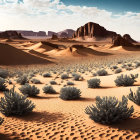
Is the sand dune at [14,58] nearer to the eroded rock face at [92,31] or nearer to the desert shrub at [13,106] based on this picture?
the desert shrub at [13,106]

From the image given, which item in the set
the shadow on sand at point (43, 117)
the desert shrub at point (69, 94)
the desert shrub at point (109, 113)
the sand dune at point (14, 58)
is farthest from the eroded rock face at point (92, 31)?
the desert shrub at point (109, 113)

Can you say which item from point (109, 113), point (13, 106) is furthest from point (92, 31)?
point (109, 113)

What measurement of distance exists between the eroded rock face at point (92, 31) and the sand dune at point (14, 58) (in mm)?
147552

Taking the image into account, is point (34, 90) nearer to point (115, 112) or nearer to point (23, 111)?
point (23, 111)

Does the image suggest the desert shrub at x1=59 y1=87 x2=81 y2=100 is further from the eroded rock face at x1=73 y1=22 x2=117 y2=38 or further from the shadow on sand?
the eroded rock face at x1=73 y1=22 x2=117 y2=38

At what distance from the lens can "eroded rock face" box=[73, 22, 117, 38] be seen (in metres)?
178

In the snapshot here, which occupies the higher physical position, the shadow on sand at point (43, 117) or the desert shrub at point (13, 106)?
the desert shrub at point (13, 106)

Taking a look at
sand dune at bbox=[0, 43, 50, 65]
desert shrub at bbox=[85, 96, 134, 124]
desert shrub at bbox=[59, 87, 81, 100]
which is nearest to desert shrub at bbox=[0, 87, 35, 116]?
desert shrub at bbox=[59, 87, 81, 100]

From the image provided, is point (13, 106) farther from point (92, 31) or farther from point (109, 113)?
point (92, 31)

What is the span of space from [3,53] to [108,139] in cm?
3359

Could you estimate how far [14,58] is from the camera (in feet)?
112

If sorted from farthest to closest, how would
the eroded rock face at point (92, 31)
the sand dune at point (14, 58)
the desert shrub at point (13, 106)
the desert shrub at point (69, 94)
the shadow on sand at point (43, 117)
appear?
the eroded rock face at point (92, 31)
the sand dune at point (14, 58)
the desert shrub at point (69, 94)
the desert shrub at point (13, 106)
the shadow on sand at point (43, 117)

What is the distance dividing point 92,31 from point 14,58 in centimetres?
15268

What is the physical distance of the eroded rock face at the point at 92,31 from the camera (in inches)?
7023
